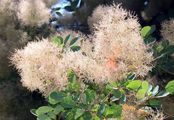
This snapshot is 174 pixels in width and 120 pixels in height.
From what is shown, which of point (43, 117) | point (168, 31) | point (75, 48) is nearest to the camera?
point (43, 117)

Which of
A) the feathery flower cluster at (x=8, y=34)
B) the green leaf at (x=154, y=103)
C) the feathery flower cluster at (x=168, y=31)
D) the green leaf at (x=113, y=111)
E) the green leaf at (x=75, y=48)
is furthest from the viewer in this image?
the feathery flower cluster at (x=8, y=34)

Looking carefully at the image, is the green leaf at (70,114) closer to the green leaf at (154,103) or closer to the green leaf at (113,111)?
the green leaf at (113,111)

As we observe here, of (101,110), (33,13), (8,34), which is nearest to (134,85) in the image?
(101,110)

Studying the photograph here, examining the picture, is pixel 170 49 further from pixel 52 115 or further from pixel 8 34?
pixel 8 34

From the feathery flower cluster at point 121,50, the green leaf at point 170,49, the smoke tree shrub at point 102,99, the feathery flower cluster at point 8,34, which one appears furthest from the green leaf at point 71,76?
the feathery flower cluster at point 8,34

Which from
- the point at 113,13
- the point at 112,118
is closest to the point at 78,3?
the point at 113,13

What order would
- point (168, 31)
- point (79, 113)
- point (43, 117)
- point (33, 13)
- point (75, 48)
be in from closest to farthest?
point (79, 113), point (43, 117), point (75, 48), point (168, 31), point (33, 13)

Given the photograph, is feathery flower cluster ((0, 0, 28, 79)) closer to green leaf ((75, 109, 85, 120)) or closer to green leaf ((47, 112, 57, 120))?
green leaf ((47, 112, 57, 120))

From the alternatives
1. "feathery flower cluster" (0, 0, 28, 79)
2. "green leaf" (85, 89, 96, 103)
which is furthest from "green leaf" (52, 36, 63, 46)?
"feathery flower cluster" (0, 0, 28, 79)
